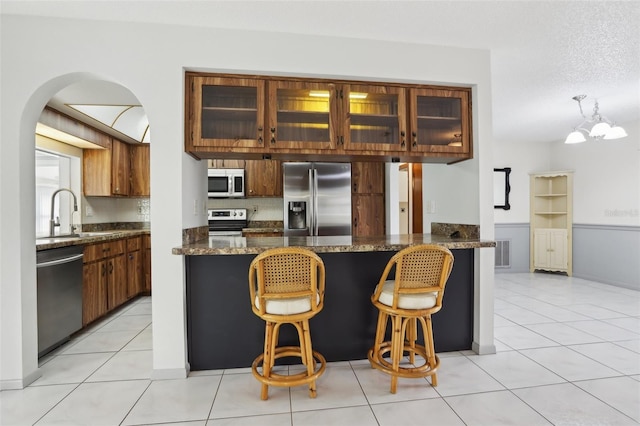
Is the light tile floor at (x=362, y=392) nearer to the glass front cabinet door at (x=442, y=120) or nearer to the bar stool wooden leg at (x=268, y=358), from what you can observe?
the bar stool wooden leg at (x=268, y=358)

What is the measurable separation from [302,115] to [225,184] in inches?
101

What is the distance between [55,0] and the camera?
2.03 meters

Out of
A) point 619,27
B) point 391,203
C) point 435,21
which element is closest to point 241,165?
point 391,203

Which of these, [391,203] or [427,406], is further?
[391,203]

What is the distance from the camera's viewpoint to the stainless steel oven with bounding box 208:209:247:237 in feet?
15.7

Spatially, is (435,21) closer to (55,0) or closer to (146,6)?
(146,6)

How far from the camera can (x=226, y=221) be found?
4.85 metres

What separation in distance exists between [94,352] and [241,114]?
→ 7.78ft

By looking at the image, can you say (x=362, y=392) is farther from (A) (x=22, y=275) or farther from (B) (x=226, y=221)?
(B) (x=226, y=221)

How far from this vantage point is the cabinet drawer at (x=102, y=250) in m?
3.22

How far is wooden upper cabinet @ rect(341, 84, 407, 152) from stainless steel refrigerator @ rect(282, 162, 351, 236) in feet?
6.74

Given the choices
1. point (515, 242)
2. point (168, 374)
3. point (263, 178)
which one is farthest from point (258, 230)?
point (515, 242)

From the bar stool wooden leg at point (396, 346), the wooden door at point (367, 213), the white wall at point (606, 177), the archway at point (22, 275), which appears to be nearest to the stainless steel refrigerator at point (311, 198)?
the wooden door at point (367, 213)

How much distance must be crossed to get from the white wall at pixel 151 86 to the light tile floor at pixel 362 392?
26cm
